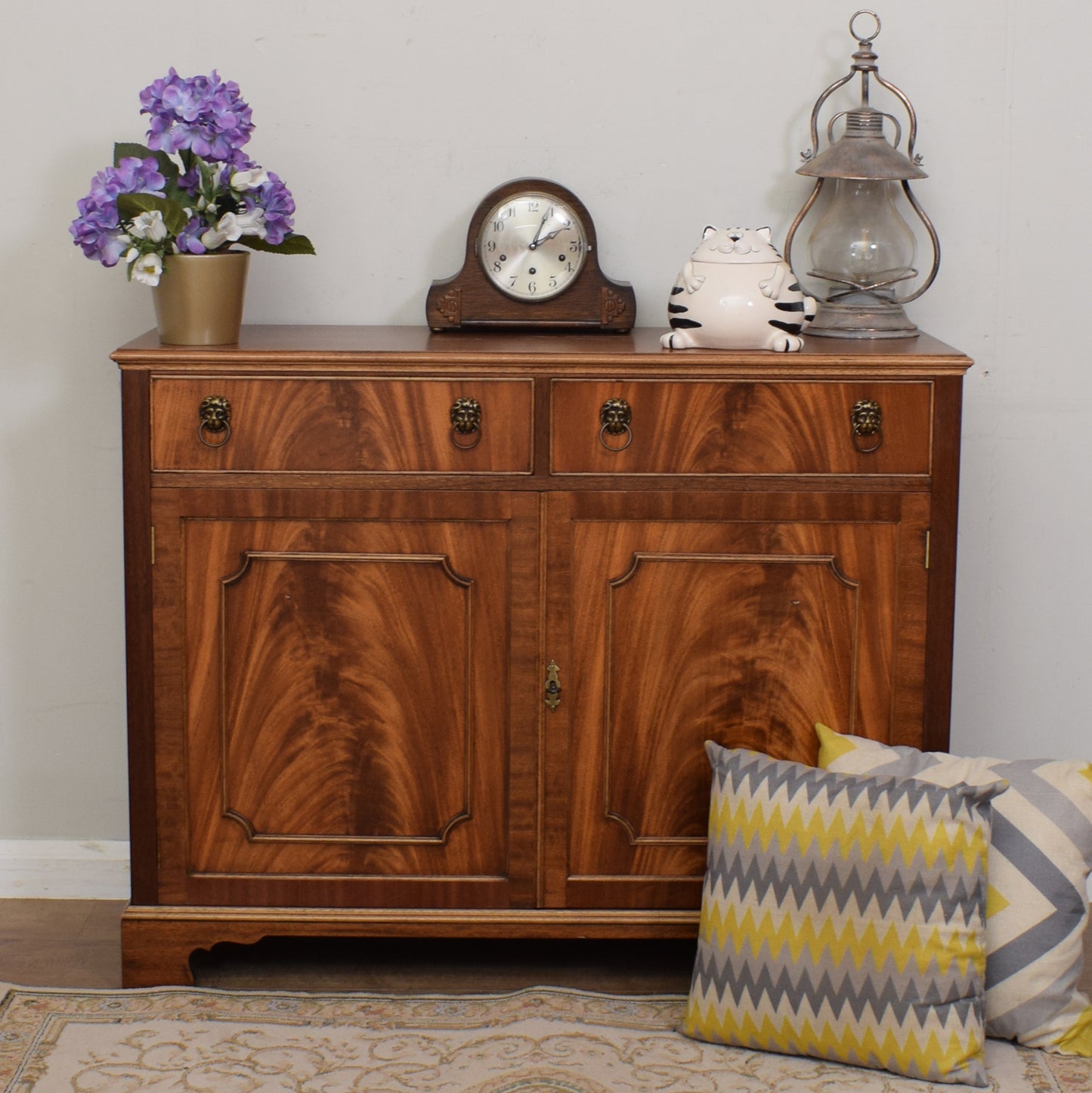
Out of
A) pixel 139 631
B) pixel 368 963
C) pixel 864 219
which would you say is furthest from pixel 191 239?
pixel 368 963

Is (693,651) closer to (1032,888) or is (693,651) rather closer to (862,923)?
(862,923)

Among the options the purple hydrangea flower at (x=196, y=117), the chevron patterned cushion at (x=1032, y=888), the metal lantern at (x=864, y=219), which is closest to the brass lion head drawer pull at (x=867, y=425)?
the metal lantern at (x=864, y=219)

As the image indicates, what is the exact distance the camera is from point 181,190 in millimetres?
2121

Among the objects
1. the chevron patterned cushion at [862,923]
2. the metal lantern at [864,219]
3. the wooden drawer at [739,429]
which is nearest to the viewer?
the chevron patterned cushion at [862,923]

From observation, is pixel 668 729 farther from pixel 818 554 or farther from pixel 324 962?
pixel 324 962

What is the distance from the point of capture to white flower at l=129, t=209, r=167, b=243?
6.74 ft

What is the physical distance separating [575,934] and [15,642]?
116 cm

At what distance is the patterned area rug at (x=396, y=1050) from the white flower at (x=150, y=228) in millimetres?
1152

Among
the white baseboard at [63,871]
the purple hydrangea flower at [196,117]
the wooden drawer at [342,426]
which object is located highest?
the purple hydrangea flower at [196,117]

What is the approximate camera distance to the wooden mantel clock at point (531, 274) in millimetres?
2385

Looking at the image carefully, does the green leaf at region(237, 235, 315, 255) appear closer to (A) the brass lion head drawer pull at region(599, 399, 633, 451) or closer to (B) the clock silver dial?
(B) the clock silver dial

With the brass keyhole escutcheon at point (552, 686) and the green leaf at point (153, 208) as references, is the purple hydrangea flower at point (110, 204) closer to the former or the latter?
the green leaf at point (153, 208)

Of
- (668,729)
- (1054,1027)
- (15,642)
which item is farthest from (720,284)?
(15,642)

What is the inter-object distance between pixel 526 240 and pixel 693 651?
75cm
